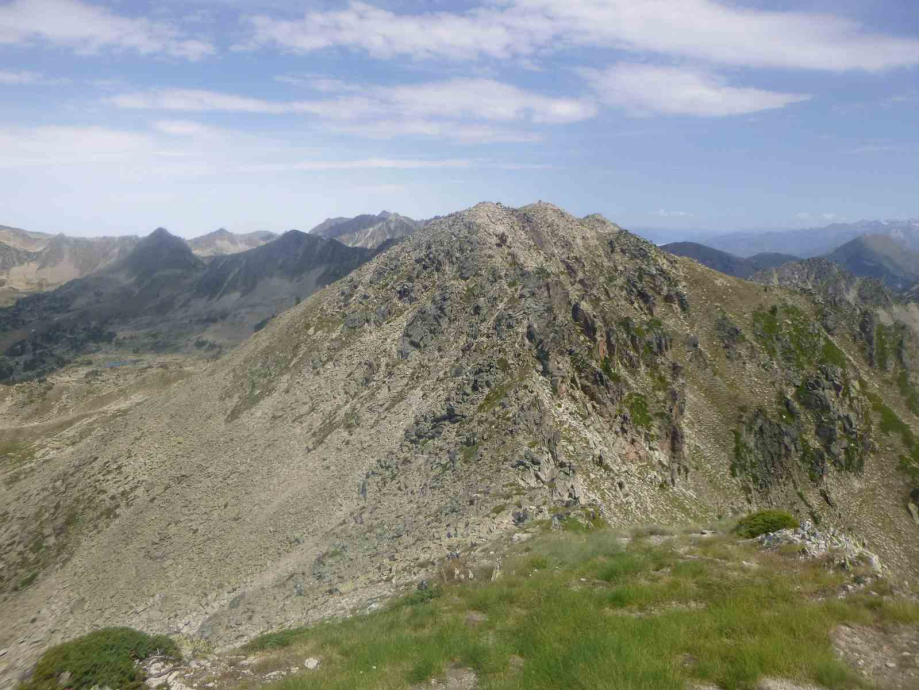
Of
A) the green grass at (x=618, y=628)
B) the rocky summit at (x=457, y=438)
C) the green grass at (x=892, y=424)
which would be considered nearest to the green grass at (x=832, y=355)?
the rocky summit at (x=457, y=438)

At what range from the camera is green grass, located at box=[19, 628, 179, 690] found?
564 inches

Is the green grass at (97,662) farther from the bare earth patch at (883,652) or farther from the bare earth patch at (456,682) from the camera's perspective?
the bare earth patch at (883,652)

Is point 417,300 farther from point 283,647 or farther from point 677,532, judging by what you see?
point 283,647

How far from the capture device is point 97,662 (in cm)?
1477

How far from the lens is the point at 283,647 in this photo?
1811cm

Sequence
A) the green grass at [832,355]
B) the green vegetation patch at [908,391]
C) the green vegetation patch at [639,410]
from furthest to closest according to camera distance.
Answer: the green vegetation patch at [908,391] < the green grass at [832,355] < the green vegetation patch at [639,410]

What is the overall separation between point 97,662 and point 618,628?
15.5 metres

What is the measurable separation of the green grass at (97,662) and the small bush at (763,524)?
24518mm

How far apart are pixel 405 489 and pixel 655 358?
140 feet

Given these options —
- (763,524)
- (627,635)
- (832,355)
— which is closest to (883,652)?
(627,635)

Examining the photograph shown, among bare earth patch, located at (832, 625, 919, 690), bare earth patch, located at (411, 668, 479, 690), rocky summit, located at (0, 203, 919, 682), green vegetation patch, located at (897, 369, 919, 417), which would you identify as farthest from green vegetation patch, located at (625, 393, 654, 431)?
green vegetation patch, located at (897, 369, 919, 417)

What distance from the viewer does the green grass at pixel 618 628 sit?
1154 cm

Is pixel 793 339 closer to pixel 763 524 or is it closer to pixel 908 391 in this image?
pixel 908 391

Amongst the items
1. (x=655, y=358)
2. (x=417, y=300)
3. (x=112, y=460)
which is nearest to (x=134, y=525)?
(x=112, y=460)
